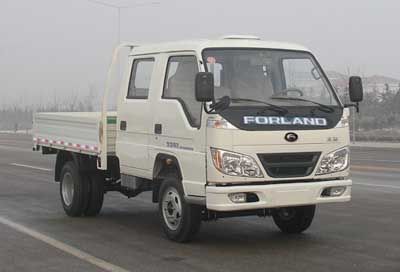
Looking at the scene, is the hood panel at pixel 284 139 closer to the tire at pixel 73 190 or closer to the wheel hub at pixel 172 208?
the wheel hub at pixel 172 208

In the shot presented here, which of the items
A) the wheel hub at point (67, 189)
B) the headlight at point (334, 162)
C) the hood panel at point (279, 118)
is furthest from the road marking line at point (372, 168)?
the hood panel at point (279, 118)

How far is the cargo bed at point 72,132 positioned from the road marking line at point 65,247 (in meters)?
1.48

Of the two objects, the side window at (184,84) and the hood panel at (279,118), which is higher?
the side window at (184,84)

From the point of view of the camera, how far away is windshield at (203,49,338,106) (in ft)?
25.6

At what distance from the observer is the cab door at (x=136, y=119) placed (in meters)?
8.57

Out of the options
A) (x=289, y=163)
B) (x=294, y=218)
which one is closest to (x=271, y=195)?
(x=289, y=163)

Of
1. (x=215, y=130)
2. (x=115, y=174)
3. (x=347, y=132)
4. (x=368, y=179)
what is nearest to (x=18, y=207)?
(x=115, y=174)

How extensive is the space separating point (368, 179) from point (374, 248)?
8.60 meters

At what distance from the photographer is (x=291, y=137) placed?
7504 mm

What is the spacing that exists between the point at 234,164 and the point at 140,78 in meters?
2.27

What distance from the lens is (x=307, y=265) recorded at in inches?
271

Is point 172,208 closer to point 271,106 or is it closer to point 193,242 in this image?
point 193,242

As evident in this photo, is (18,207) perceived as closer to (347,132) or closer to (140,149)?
(140,149)

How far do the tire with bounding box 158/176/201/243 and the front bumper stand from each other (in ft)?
1.75
